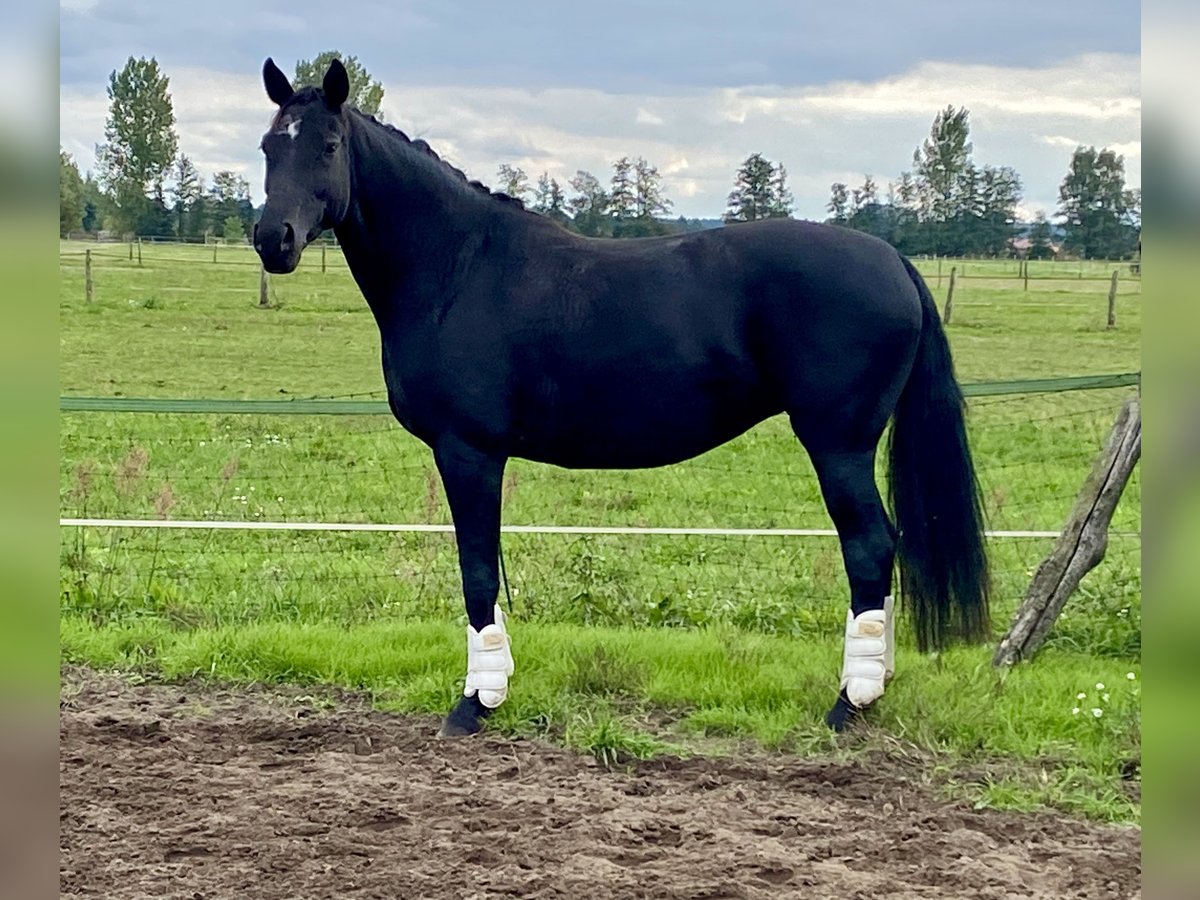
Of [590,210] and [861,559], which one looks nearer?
[861,559]

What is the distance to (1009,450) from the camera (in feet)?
31.2

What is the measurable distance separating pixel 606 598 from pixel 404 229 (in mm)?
2168

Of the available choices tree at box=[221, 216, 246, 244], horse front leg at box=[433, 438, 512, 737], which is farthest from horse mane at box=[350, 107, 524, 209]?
tree at box=[221, 216, 246, 244]

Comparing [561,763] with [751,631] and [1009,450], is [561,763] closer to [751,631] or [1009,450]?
[751,631]

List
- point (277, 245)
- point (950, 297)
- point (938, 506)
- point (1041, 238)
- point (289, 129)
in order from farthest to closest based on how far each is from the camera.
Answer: point (950, 297), point (1041, 238), point (938, 506), point (289, 129), point (277, 245)

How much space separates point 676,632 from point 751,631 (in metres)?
0.37

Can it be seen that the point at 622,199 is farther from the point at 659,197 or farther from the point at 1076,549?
the point at 1076,549

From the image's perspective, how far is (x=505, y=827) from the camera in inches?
123

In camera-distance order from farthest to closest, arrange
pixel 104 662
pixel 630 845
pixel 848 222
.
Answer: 1. pixel 848 222
2. pixel 104 662
3. pixel 630 845

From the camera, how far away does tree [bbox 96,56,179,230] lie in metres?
12.8

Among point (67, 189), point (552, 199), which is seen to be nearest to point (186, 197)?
point (552, 199)

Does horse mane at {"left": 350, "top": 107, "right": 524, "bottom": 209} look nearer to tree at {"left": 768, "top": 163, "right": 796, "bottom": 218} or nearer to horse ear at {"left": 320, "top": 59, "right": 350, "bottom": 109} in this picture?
horse ear at {"left": 320, "top": 59, "right": 350, "bottom": 109}

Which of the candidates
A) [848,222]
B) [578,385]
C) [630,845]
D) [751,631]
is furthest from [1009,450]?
[630,845]

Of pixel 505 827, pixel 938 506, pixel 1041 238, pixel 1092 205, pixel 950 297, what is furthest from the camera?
pixel 950 297
